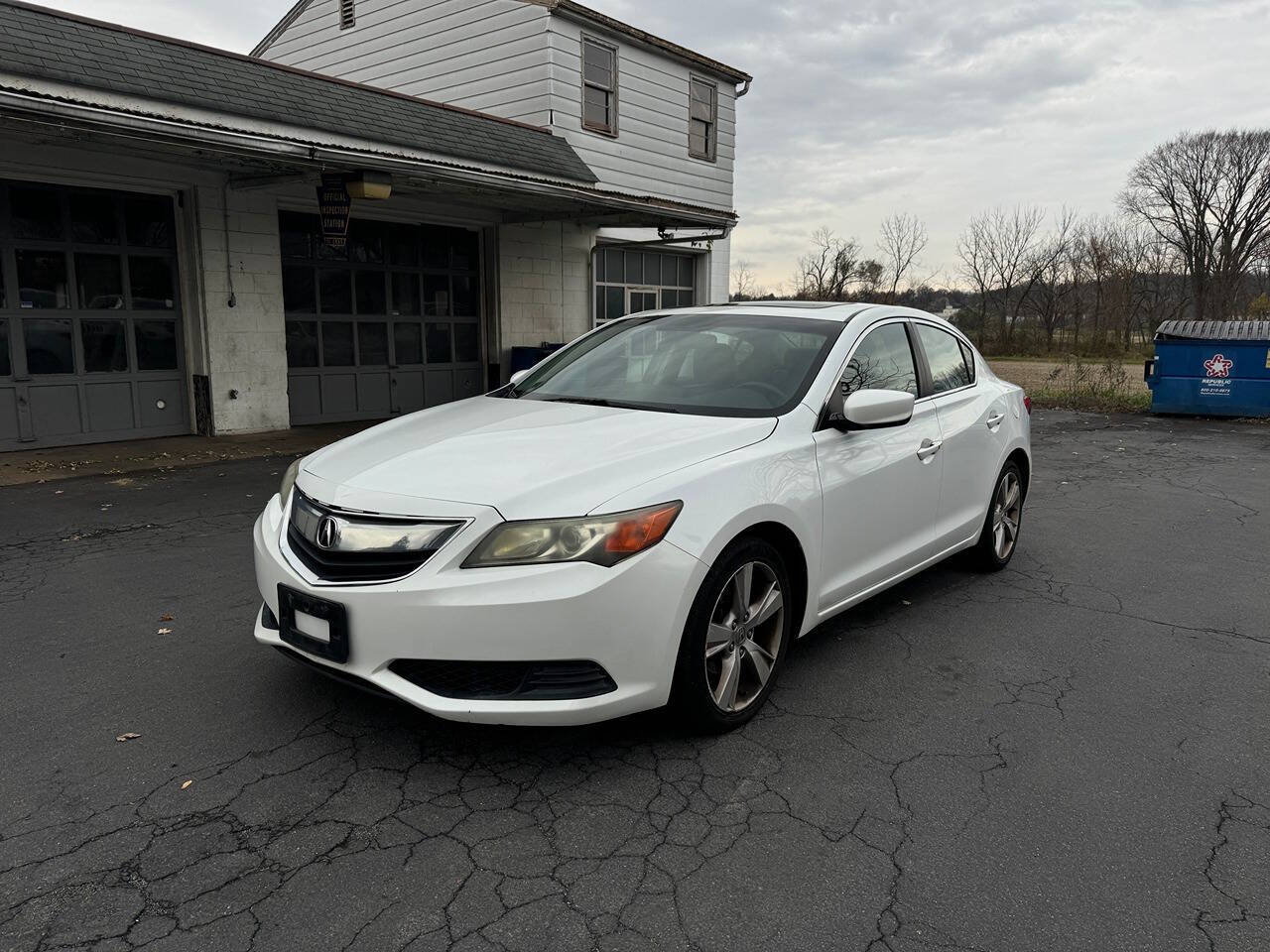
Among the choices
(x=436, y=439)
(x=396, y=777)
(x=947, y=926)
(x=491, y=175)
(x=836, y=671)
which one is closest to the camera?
(x=947, y=926)

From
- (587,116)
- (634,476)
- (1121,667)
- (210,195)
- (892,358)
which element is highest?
A: (587,116)

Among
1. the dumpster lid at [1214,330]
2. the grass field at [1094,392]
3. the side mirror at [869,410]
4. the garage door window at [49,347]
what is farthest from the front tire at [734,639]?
the grass field at [1094,392]

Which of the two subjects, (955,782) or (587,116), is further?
(587,116)

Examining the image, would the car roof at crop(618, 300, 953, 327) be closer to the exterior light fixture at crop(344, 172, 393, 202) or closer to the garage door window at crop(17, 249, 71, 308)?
the exterior light fixture at crop(344, 172, 393, 202)

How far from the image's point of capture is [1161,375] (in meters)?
15.1

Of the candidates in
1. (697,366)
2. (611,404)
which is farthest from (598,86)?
(611,404)

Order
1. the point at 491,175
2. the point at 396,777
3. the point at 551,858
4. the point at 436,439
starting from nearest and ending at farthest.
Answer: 1. the point at 551,858
2. the point at 396,777
3. the point at 436,439
4. the point at 491,175

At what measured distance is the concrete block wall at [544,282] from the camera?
1447 cm

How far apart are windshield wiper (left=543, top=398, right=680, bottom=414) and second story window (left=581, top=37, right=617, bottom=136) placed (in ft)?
40.2

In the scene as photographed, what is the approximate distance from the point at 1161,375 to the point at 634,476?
1515 cm

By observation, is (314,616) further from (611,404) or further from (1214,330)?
(1214,330)

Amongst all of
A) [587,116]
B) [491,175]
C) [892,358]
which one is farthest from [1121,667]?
[587,116]

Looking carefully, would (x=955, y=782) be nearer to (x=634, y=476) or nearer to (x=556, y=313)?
(x=634, y=476)

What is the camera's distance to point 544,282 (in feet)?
49.2
